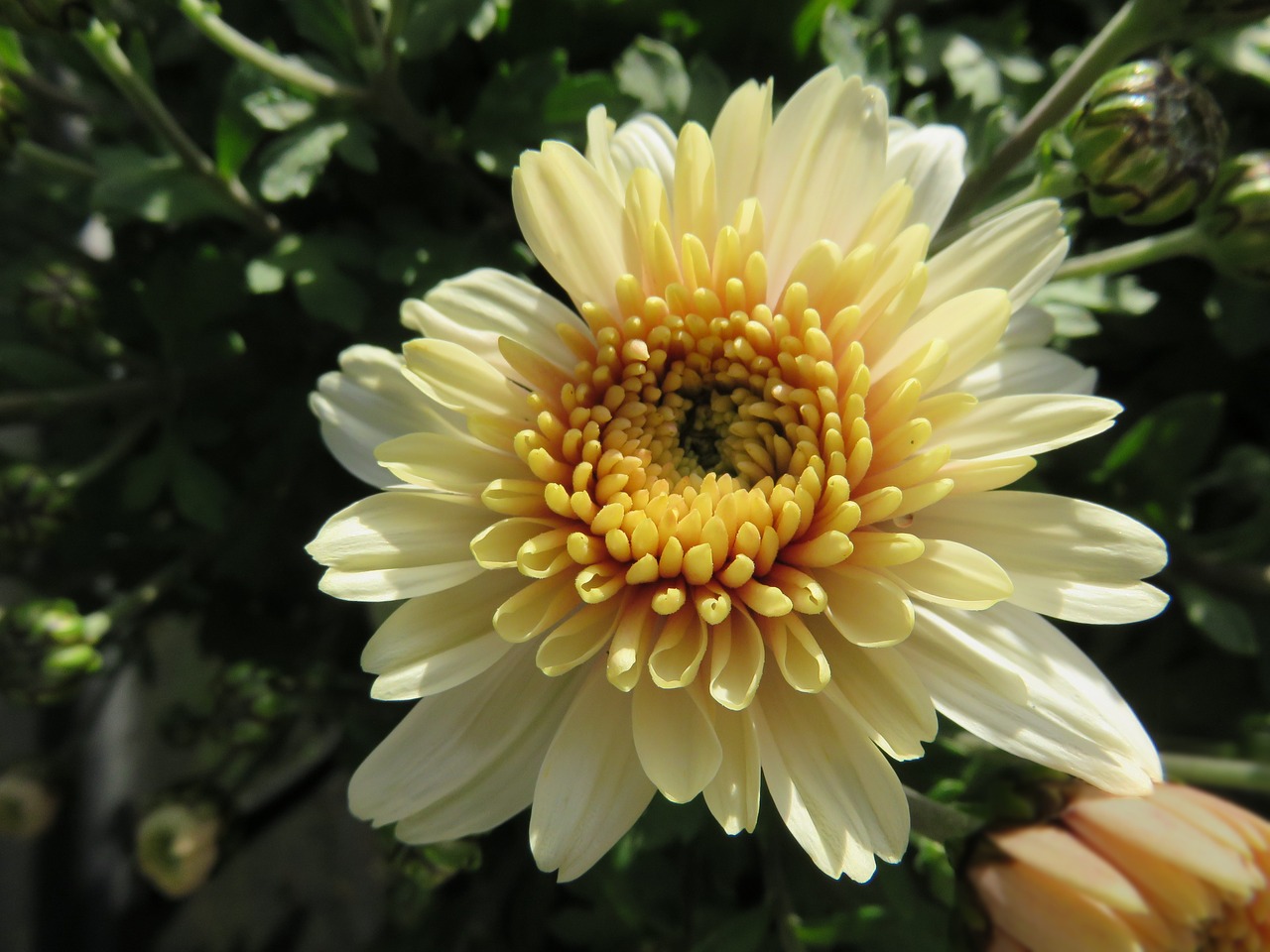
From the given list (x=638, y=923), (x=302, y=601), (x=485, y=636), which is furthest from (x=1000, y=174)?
(x=302, y=601)

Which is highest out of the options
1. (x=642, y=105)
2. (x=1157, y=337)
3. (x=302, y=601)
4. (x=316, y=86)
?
(x=316, y=86)

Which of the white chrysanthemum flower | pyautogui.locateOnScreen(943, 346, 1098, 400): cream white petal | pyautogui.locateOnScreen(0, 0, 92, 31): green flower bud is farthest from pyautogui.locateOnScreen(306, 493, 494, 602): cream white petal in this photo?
pyautogui.locateOnScreen(0, 0, 92, 31): green flower bud

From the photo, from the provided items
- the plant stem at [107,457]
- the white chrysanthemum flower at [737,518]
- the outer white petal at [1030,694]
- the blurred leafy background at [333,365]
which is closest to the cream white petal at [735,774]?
the white chrysanthemum flower at [737,518]

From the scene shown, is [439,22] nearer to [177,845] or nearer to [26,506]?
[26,506]

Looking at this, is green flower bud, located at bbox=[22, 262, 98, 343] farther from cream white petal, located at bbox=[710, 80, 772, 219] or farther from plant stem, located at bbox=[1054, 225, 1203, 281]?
plant stem, located at bbox=[1054, 225, 1203, 281]

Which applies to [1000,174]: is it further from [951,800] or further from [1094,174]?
[951,800]
